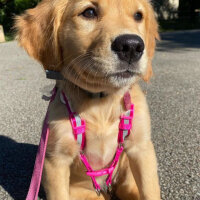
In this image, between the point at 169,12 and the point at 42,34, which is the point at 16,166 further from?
the point at 169,12

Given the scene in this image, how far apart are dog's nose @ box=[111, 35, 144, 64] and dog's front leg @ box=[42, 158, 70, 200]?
2.95 feet

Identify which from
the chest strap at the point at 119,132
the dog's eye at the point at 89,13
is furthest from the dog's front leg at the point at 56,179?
the dog's eye at the point at 89,13

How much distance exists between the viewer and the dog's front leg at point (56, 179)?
213 centimetres

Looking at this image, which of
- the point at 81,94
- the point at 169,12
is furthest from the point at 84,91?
the point at 169,12

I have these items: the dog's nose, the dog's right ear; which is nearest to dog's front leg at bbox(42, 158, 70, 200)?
the dog's right ear

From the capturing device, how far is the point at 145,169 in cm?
223

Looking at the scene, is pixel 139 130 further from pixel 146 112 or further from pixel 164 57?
pixel 164 57

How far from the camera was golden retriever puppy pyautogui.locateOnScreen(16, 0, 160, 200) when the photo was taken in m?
2.11

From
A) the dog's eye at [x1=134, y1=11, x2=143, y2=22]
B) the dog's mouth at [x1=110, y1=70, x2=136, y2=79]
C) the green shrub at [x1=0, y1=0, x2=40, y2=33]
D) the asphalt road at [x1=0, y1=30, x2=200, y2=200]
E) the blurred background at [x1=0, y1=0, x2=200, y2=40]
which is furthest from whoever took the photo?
the blurred background at [x1=0, y1=0, x2=200, y2=40]

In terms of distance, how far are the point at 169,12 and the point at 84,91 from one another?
97.8 ft

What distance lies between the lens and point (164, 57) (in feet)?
30.9

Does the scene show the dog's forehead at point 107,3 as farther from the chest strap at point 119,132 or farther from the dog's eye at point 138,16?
the chest strap at point 119,132

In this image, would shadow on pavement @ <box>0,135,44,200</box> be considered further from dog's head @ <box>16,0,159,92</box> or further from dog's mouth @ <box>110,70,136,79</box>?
dog's mouth @ <box>110,70,136,79</box>

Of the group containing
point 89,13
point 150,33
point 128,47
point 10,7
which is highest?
point 89,13
